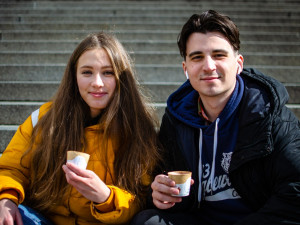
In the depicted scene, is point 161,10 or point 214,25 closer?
point 214,25

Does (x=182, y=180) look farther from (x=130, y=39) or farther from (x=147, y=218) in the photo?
(x=130, y=39)

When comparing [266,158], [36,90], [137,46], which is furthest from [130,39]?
[266,158]

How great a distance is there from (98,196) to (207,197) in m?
0.70

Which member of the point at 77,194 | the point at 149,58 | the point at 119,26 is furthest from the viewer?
the point at 119,26

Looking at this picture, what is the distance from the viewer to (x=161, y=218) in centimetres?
184

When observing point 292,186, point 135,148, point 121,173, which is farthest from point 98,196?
point 292,186

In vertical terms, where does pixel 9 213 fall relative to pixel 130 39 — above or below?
below

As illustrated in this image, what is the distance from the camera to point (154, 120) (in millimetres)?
2436

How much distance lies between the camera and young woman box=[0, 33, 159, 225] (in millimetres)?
2014

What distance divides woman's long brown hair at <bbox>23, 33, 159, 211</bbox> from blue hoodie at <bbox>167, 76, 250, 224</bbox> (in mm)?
363

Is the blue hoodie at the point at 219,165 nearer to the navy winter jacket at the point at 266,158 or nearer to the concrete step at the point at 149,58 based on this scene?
the navy winter jacket at the point at 266,158

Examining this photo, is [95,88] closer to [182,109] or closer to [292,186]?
[182,109]

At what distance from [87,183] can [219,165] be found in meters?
0.82

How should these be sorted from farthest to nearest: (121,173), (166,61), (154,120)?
(166,61) → (154,120) → (121,173)
